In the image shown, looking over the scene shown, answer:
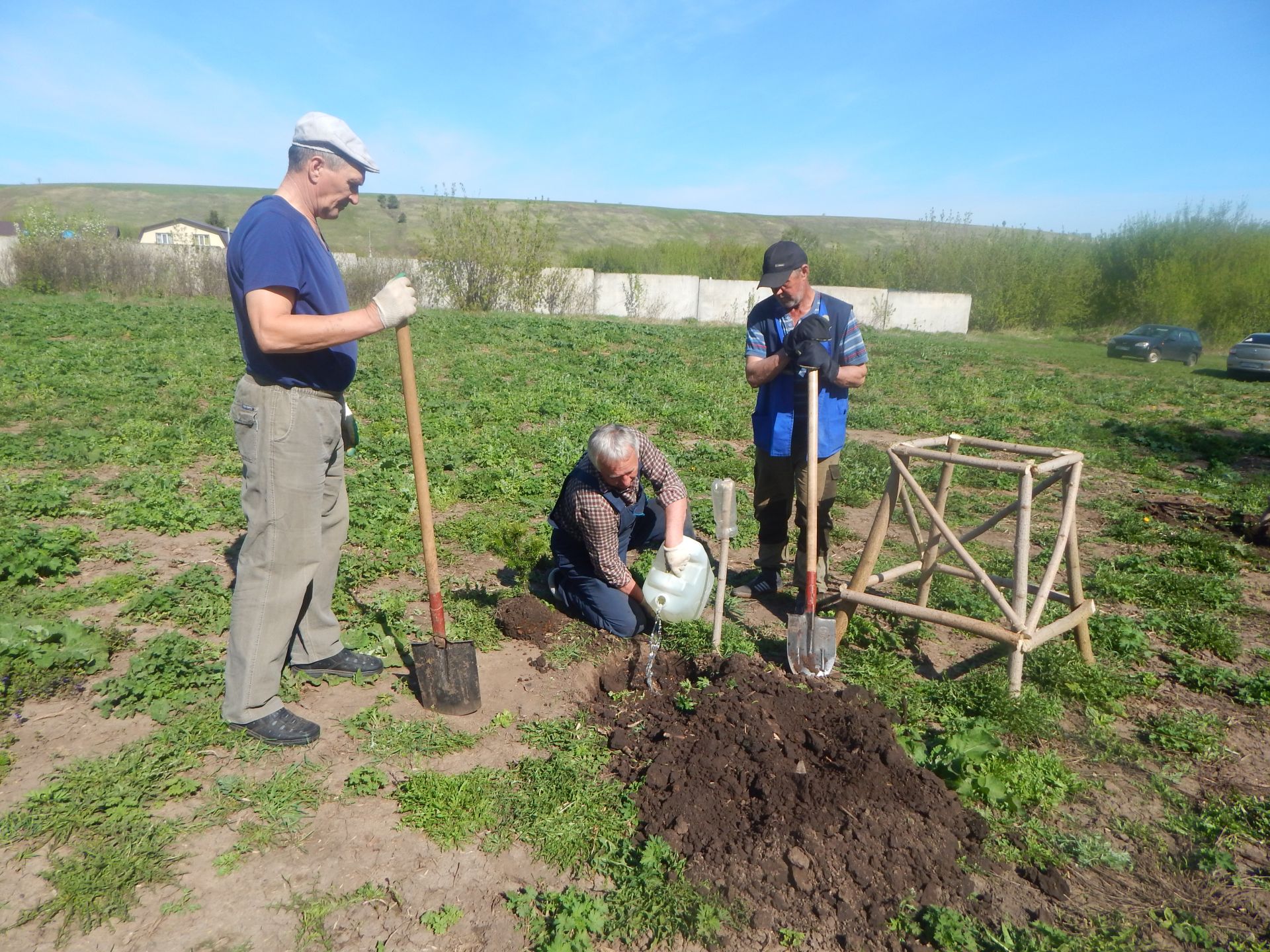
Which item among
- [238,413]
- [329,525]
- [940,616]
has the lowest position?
[940,616]

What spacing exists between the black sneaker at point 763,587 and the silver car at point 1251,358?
22.5m

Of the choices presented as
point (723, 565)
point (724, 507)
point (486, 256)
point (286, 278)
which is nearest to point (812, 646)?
point (723, 565)

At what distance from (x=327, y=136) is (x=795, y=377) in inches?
105

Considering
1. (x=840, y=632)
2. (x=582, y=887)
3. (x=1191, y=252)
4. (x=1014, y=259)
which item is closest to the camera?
(x=582, y=887)

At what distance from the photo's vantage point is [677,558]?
4145 mm

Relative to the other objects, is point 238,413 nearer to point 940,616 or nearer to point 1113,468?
point 940,616

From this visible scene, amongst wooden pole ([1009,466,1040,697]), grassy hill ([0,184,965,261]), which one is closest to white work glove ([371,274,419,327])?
wooden pole ([1009,466,1040,697])

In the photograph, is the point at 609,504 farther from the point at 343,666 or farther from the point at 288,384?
the point at 288,384

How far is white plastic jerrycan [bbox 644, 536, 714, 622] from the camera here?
4.20 metres

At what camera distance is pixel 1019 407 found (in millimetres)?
12367

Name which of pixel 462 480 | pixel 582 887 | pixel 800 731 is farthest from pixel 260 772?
pixel 462 480

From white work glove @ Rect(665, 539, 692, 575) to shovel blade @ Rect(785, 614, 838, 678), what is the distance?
624mm

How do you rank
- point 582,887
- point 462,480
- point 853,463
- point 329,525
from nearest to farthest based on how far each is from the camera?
1. point 582,887
2. point 329,525
3. point 462,480
4. point 853,463

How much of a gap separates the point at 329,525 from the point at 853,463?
5.97 meters
